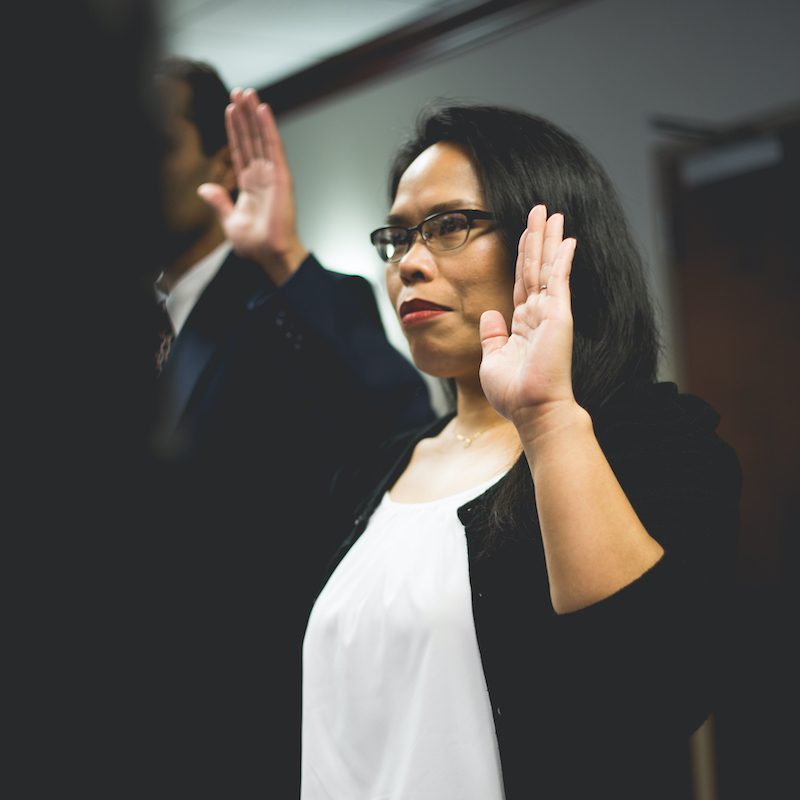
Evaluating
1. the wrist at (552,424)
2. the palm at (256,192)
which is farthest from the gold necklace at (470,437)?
the palm at (256,192)

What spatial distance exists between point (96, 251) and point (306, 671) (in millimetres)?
993

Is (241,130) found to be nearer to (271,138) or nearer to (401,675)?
(271,138)

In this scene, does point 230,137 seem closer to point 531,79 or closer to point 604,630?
point 604,630

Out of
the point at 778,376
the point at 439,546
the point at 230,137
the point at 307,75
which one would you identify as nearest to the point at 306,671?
the point at 439,546

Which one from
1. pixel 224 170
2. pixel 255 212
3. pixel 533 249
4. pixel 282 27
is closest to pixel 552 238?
pixel 533 249

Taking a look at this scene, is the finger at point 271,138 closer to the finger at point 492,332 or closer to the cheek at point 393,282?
the cheek at point 393,282

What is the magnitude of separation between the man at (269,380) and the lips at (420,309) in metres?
0.28

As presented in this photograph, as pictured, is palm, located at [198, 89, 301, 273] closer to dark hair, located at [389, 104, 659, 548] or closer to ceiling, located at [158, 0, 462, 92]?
dark hair, located at [389, 104, 659, 548]

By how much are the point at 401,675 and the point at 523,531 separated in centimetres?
22

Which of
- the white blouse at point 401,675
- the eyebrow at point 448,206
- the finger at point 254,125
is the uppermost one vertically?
the finger at point 254,125

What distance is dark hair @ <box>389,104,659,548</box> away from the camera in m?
1.15

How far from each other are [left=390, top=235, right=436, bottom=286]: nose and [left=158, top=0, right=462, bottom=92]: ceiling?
114 inches

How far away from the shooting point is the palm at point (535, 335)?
938mm

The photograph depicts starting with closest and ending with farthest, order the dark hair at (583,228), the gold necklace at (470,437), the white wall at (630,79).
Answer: the dark hair at (583,228) < the gold necklace at (470,437) < the white wall at (630,79)
